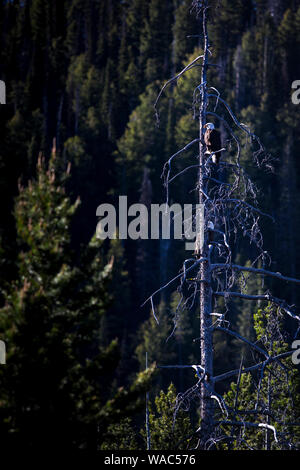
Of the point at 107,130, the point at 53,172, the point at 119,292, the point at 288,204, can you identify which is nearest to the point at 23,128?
the point at 107,130

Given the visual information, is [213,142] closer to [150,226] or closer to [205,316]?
[205,316]

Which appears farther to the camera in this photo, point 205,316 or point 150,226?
point 150,226

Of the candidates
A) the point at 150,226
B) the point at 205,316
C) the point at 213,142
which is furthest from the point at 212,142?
the point at 150,226

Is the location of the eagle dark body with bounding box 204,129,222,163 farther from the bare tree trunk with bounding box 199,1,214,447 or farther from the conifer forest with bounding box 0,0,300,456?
the bare tree trunk with bounding box 199,1,214,447

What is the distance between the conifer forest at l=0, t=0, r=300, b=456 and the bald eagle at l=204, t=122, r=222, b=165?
0.06ft

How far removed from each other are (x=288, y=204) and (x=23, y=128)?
1124 inches

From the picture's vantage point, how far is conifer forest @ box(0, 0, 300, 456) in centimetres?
682

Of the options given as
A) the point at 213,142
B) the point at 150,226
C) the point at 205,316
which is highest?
the point at 150,226

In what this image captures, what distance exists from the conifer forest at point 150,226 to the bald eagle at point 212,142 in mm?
19

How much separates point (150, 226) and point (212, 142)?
150ft

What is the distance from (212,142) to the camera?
7.07 m

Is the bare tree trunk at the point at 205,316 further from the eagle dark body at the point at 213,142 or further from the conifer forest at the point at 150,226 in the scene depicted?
the eagle dark body at the point at 213,142

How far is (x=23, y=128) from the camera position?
61.4m

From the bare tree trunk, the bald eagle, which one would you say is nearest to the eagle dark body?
the bald eagle
